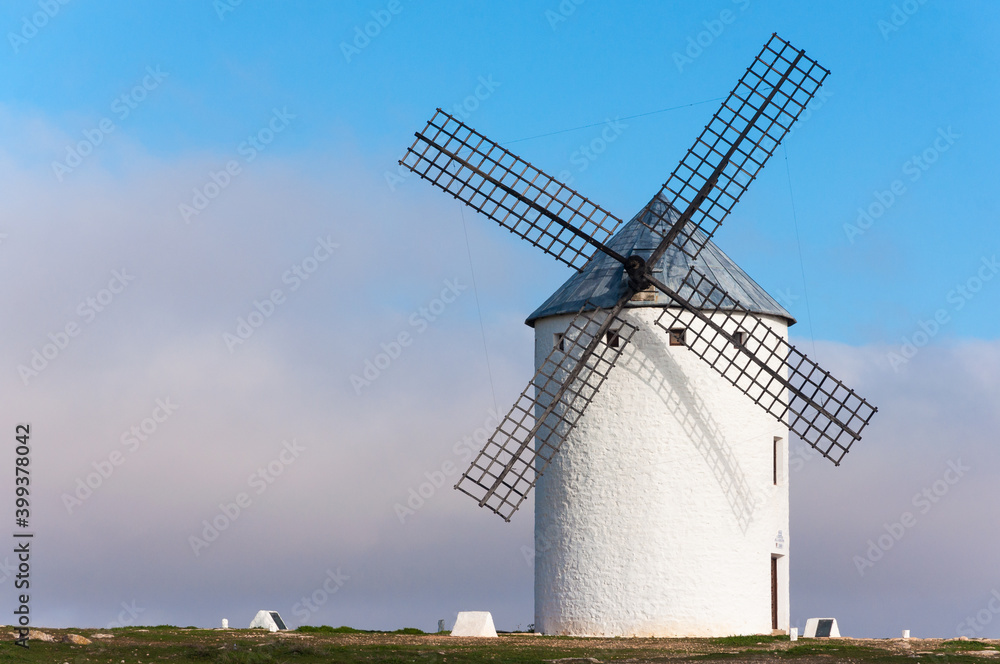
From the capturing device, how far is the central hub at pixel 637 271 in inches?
912

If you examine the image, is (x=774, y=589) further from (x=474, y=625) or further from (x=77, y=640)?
(x=77, y=640)

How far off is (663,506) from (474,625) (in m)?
3.62

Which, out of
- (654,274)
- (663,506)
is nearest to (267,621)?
(663,506)

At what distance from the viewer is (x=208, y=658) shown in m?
17.7

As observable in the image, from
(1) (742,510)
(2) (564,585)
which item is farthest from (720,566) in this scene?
(2) (564,585)

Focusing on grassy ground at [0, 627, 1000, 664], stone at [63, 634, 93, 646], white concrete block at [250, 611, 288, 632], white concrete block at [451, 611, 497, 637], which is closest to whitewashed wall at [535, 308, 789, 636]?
grassy ground at [0, 627, 1000, 664]

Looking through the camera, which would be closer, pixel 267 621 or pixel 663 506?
pixel 663 506

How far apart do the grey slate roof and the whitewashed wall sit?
60cm

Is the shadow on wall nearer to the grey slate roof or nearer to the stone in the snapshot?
the grey slate roof

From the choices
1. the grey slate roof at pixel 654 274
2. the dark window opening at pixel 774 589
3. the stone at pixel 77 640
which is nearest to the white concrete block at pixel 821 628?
the dark window opening at pixel 774 589

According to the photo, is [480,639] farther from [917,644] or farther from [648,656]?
[917,644]

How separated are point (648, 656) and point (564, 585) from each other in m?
4.66

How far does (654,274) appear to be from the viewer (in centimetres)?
2355

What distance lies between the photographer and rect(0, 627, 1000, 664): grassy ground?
17.8 m
